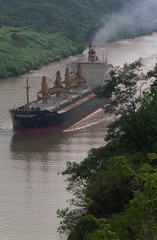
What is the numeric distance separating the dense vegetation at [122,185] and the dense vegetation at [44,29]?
124 ft

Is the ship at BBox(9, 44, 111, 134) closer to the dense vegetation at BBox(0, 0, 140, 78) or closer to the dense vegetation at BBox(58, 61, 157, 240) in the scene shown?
the dense vegetation at BBox(0, 0, 140, 78)

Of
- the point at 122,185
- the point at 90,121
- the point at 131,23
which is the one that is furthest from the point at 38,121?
the point at 131,23

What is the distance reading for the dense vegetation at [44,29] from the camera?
66750mm

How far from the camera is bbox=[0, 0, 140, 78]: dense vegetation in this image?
66.8 metres

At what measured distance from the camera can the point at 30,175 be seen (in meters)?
29.4

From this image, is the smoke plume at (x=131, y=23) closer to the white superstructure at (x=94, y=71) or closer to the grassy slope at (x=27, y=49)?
the grassy slope at (x=27, y=49)

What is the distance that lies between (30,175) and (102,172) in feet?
35.6

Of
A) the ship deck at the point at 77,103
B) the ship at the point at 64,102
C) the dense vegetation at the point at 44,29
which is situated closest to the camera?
the ship at the point at 64,102

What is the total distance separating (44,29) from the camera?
277 feet

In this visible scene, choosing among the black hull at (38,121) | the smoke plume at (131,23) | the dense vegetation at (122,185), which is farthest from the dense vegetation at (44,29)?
the dense vegetation at (122,185)

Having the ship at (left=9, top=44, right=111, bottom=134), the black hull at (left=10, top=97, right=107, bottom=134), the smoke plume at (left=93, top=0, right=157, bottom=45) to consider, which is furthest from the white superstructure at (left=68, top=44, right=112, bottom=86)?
the smoke plume at (left=93, top=0, right=157, bottom=45)

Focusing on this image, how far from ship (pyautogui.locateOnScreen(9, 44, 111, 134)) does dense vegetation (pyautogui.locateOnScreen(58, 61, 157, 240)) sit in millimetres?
12815

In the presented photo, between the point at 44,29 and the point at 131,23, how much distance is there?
49.9 ft

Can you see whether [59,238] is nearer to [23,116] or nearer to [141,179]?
[141,179]
